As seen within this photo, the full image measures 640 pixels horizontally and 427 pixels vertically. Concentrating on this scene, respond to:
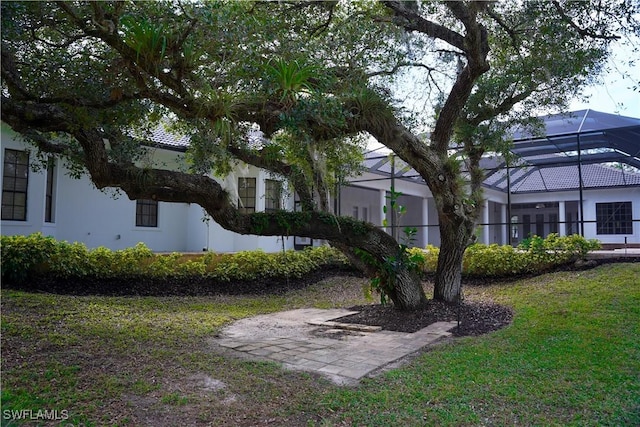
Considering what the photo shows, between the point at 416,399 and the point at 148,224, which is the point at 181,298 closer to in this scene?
the point at 148,224

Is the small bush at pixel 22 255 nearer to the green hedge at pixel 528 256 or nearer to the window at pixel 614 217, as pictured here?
the green hedge at pixel 528 256

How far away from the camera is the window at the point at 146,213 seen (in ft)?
45.1

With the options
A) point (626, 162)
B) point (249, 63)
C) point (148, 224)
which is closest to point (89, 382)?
point (249, 63)

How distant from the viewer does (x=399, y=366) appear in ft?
16.5

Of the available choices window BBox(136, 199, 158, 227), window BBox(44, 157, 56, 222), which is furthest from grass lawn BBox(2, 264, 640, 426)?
window BBox(136, 199, 158, 227)

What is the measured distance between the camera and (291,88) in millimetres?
5031

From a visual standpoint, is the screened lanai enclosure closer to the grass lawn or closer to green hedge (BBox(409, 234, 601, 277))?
green hedge (BBox(409, 234, 601, 277))

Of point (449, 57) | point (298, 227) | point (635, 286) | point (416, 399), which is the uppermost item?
point (449, 57)

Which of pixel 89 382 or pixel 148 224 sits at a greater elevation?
pixel 148 224

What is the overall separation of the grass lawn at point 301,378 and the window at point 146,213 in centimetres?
Result: 646

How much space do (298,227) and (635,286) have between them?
578 centimetres

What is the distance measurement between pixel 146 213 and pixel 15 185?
3.62 m

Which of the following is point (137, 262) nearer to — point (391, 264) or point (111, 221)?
point (111, 221)

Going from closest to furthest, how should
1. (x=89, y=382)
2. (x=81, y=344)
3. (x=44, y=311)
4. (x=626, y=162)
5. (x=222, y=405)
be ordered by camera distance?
1. (x=222, y=405)
2. (x=89, y=382)
3. (x=81, y=344)
4. (x=44, y=311)
5. (x=626, y=162)
